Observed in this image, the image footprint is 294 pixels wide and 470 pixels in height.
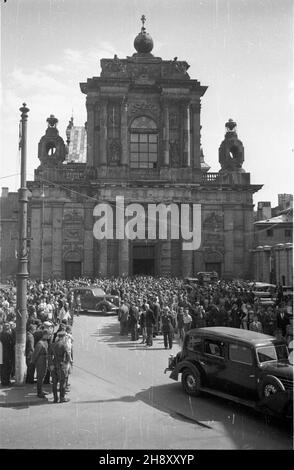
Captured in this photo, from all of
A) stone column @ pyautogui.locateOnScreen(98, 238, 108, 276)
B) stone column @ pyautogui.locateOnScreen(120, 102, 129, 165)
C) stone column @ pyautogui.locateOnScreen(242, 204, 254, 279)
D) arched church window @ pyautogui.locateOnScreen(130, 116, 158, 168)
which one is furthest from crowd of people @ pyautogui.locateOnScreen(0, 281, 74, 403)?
arched church window @ pyautogui.locateOnScreen(130, 116, 158, 168)

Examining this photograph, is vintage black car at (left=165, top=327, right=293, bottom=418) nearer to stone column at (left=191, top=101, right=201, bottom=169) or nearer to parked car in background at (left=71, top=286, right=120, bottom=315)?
parked car in background at (left=71, top=286, right=120, bottom=315)

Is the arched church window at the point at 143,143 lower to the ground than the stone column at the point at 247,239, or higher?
higher

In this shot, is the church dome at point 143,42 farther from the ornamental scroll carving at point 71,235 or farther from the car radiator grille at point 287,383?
the car radiator grille at point 287,383

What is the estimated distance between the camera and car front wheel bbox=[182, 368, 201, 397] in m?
10.7

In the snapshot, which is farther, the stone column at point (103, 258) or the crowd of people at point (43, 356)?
the stone column at point (103, 258)

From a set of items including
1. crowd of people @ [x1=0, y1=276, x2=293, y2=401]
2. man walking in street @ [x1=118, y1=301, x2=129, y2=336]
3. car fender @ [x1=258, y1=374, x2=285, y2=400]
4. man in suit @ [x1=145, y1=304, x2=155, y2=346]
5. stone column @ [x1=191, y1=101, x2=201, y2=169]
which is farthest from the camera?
stone column @ [x1=191, y1=101, x2=201, y2=169]

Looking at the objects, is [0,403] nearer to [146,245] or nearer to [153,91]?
[146,245]

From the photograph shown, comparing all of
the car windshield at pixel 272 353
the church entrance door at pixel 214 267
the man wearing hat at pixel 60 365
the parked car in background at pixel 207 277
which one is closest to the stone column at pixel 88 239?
the parked car in background at pixel 207 277

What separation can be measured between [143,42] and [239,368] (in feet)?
134

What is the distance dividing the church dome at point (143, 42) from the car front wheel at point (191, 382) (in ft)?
131

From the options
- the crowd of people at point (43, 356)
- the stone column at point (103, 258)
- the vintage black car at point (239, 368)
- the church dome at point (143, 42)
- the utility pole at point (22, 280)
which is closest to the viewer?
the vintage black car at point (239, 368)

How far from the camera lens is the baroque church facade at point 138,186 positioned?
4038 centimetres

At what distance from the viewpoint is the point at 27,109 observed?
1202cm

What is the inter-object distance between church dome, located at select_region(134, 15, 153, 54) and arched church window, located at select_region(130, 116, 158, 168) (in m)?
7.36
